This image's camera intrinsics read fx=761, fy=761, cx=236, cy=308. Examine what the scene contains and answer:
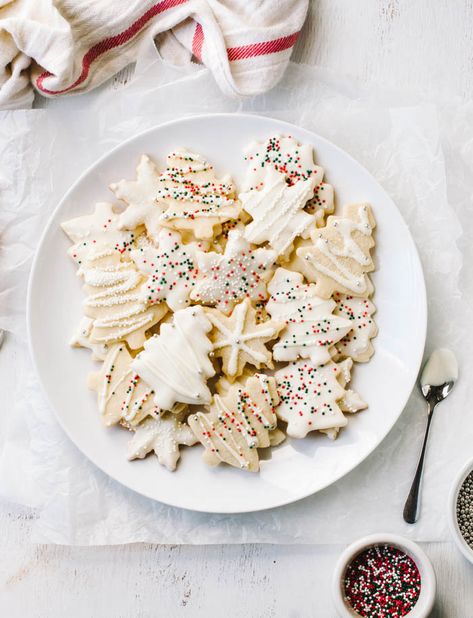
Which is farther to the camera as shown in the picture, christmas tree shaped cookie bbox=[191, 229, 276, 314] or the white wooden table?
the white wooden table

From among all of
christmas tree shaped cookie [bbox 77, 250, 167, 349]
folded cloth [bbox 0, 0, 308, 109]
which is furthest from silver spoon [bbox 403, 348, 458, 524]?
folded cloth [bbox 0, 0, 308, 109]

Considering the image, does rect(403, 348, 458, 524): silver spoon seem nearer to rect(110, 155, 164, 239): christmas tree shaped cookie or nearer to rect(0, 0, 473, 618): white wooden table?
rect(0, 0, 473, 618): white wooden table

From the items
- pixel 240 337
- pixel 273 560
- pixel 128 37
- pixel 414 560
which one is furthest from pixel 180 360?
pixel 128 37

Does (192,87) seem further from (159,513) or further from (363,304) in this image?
(159,513)

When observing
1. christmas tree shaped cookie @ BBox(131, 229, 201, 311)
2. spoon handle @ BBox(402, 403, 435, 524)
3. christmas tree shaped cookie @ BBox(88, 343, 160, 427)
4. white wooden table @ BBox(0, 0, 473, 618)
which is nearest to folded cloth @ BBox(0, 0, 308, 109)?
white wooden table @ BBox(0, 0, 473, 618)

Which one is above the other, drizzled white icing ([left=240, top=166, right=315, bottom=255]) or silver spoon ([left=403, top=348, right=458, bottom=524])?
drizzled white icing ([left=240, top=166, right=315, bottom=255])

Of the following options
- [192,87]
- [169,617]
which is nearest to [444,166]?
[192,87]

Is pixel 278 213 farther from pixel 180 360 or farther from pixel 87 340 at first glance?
pixel 87 340
